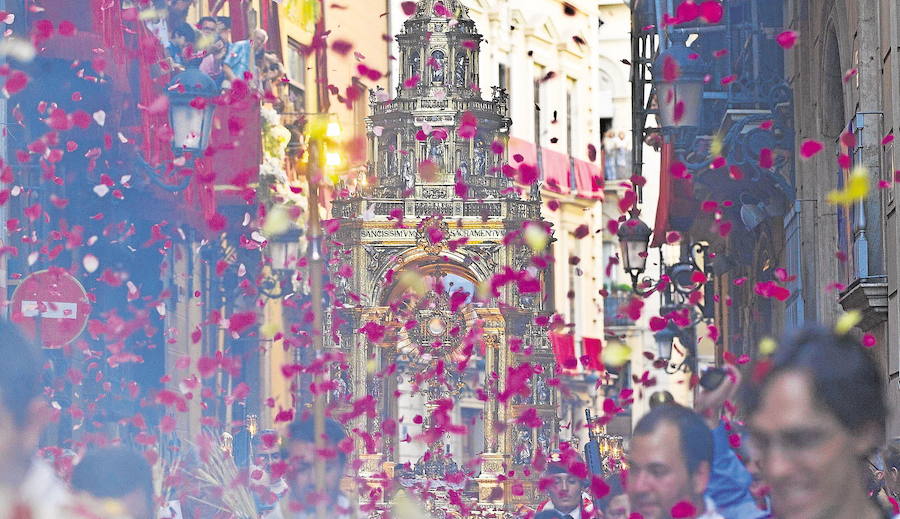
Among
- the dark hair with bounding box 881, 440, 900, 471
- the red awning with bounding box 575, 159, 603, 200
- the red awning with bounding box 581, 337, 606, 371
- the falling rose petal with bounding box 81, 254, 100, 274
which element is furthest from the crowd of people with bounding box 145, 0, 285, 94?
the red awning with bounding box 575, 159, 603, 200

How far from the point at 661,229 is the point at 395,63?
1424 centimetres

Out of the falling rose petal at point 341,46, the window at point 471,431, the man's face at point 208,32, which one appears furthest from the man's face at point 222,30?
the window at point 471,431

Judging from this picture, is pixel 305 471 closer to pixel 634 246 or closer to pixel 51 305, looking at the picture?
pixel 51 305

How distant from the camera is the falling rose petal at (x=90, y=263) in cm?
1744

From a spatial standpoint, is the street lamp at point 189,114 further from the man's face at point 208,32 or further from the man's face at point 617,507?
the man's face at point 208,32

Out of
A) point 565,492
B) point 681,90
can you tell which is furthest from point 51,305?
point 681,90

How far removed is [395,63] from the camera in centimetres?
3331

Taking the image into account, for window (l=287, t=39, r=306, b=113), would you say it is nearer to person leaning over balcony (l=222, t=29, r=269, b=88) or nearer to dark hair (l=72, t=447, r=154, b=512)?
person leaning over balcony (l=222, t=29, r=269, b=88)

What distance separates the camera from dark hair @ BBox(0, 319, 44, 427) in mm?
3297

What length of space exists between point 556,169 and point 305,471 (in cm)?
3546

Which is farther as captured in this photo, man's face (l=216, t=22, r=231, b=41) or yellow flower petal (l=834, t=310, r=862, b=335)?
man's face (l=216, t=22, r=231, b=41)

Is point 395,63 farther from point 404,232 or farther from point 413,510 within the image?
point 413,510

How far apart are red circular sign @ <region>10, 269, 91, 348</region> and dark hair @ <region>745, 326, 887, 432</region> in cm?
819

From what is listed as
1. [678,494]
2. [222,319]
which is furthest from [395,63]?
[678,494]
